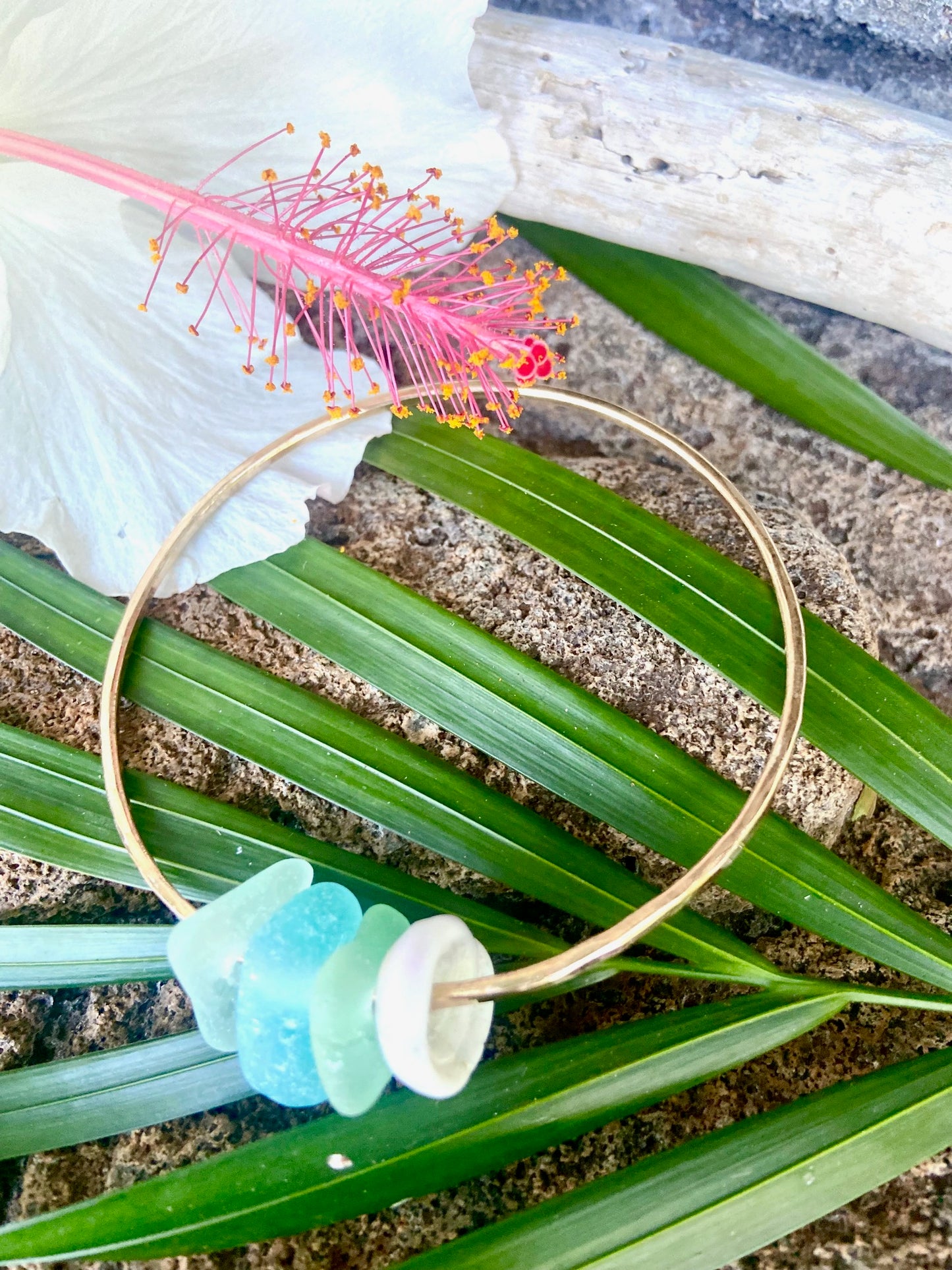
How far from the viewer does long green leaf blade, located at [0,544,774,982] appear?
0.58m

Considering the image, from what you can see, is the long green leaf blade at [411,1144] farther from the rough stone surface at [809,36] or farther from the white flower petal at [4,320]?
the rough stone surface at [809,36]

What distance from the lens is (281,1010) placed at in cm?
48

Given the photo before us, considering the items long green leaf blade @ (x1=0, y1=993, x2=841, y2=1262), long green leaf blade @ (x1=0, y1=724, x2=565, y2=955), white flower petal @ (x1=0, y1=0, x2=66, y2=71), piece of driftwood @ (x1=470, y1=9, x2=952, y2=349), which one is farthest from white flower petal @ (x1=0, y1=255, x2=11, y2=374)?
long green leaf blade @ (x1=0, y1=993, x2=841, y2=1262)

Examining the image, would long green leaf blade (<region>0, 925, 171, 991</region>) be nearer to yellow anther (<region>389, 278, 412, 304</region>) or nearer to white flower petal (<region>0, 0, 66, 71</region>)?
yellow anther (<region>389, 278, 412, 304</region>)

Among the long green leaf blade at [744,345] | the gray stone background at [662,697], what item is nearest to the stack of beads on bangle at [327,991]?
the gray stone background at [662,697]

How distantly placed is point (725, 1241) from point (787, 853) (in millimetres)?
214

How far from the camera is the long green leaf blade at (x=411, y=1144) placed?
0.50 m

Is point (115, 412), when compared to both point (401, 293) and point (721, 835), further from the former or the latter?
point (721, 835)

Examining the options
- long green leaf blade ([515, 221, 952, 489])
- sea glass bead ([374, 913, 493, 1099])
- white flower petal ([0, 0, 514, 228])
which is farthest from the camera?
long green leaf blade ([515, 221, 952, 489])

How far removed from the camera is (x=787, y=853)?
581 millimetres

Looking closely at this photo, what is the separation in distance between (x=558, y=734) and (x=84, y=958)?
0.33m

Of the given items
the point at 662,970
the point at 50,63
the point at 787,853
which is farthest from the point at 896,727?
the point at 50,63

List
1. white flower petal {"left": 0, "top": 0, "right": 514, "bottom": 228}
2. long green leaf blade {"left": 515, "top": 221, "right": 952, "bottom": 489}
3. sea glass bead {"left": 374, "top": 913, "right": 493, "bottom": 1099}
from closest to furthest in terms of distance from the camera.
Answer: sea glass bead {"left": 374, "top": 913, "right": 493, "bottom": 1099} → white flower petal {"left": 0, "top": 0, "right": 514, "bottom": 228} → long green leaf blade {"left": 515, "top": 221, "right": 952, "bottom": 489}

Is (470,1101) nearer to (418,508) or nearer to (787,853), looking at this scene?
(787,853)
